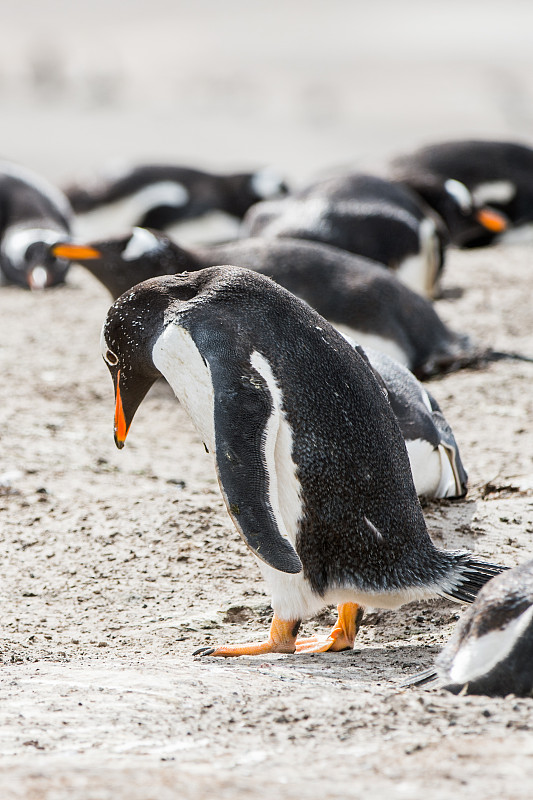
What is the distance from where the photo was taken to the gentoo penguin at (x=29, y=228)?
7672 mm

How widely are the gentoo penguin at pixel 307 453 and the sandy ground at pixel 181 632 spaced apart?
0.16 metres

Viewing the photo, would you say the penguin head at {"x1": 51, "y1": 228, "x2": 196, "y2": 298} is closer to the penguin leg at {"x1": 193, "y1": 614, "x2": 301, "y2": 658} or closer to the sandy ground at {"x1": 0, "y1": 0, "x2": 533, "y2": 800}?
the sandy ground at {"x1": 0, "y1": 0, "x2": 533, "y2": 800}

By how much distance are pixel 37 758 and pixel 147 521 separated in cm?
175

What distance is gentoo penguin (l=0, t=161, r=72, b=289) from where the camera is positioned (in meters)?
7.67

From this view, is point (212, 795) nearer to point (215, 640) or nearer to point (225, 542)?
point (215, 640)

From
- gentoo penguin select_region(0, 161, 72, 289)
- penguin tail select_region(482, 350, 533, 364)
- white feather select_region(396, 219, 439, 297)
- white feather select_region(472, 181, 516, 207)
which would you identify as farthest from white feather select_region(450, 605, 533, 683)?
white feather select_region(472, 181, 516, 207)

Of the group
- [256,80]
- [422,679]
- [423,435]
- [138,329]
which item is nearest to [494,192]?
[423,435]

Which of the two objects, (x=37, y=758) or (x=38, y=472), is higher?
(x=37, y=758)

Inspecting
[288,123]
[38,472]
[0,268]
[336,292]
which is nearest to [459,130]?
[288,123]

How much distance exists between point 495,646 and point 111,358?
152 cm

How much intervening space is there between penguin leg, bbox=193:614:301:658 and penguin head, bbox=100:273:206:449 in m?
0.82

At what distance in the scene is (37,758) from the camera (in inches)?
74.6

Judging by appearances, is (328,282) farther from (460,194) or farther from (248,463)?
(460,194)

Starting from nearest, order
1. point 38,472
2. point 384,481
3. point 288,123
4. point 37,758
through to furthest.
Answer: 1. point 37,758
2. point 384,481
3. point 38,472
4. point 288,123
